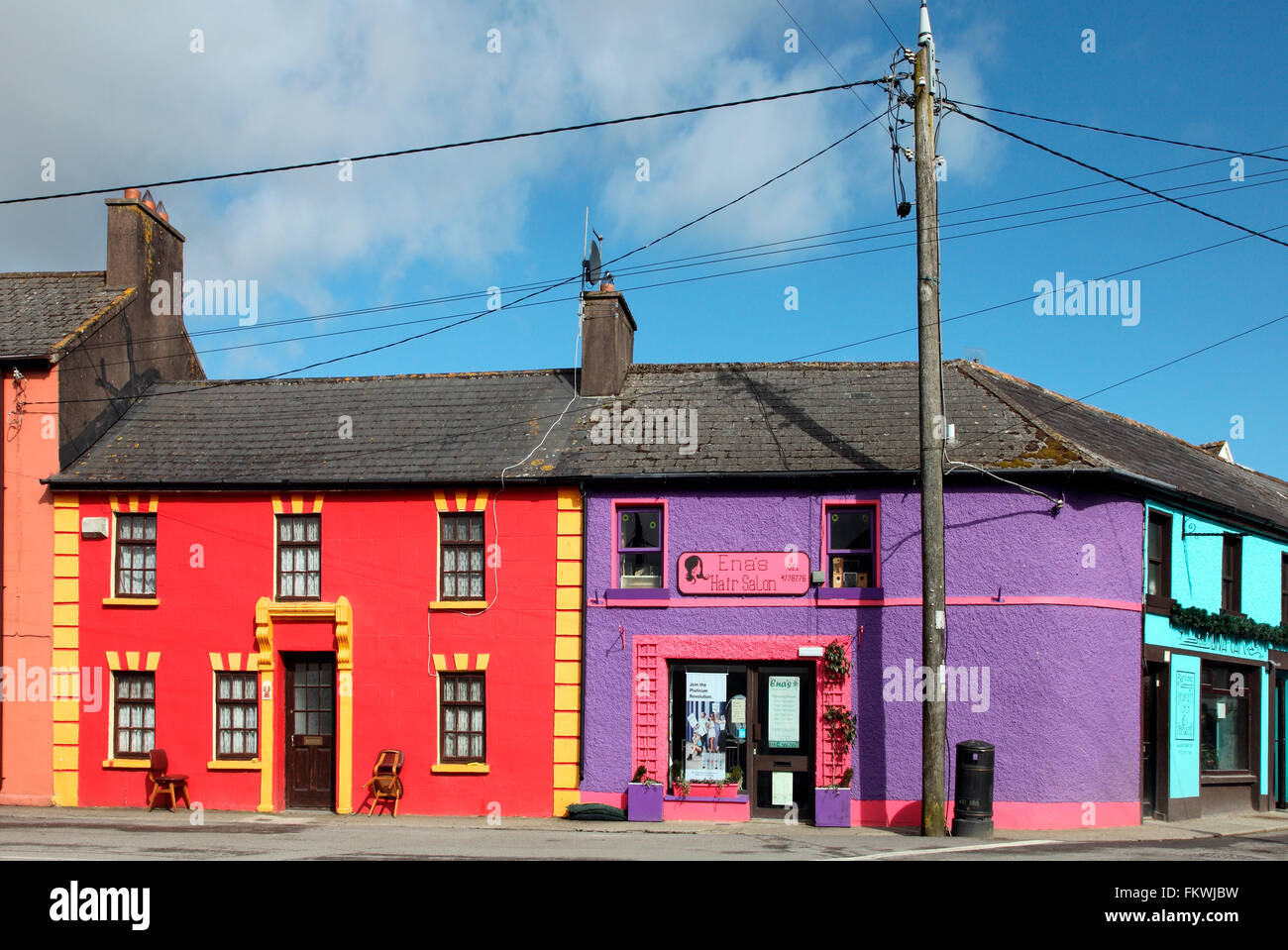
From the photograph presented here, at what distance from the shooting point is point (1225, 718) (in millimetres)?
22875

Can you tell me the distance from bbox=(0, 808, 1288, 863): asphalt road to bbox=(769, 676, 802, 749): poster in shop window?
4.31 ft

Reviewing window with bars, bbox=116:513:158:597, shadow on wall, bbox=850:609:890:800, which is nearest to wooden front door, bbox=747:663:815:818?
shadow on wall, bbox=850:609:890:800

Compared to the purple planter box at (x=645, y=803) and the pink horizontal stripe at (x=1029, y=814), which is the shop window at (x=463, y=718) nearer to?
the purple planter box at (x=645, y=803)

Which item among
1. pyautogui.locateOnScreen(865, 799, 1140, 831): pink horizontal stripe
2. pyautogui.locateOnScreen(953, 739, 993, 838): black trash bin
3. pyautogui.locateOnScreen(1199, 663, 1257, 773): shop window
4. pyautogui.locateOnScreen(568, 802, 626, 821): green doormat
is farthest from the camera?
pyautogui.locateOnScreen(1199, 663, 1257, 773): shop window

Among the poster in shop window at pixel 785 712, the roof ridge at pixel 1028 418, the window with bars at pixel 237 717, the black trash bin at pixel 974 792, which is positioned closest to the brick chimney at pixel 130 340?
the window with bars at pixel 237 717

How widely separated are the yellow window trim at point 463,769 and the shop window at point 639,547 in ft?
11.9

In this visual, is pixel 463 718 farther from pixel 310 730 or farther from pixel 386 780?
→ pixel 310 730

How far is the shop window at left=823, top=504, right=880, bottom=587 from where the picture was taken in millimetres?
20125

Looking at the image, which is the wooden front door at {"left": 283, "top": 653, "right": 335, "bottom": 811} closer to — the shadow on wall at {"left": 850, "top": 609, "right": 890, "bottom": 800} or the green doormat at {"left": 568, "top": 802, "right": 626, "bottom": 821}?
the green doormat at {"left": 568, "top": 802, "right": 626, "bottom": 821}

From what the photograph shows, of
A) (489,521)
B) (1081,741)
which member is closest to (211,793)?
(489,521)

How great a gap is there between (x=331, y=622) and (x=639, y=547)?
5292 millimetres

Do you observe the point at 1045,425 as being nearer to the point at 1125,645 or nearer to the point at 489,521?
the point at 1125,645

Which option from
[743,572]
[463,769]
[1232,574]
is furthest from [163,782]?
[1232,574]
